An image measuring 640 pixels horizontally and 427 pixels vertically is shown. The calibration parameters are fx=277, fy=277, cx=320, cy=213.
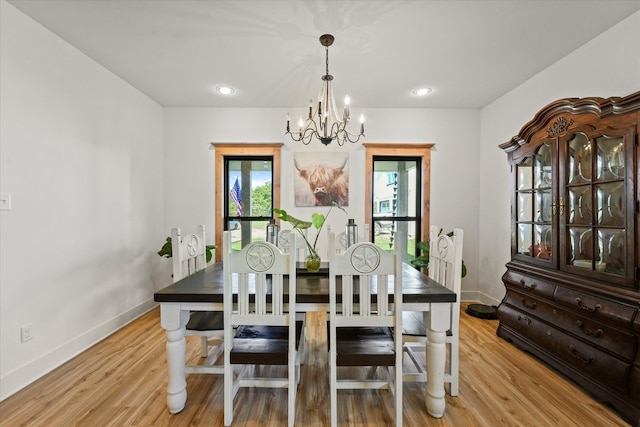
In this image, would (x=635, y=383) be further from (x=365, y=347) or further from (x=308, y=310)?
(x=308, y=310)

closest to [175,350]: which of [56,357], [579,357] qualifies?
[56,357]

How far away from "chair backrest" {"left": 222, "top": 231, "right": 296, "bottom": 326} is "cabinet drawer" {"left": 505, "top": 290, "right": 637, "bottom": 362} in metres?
2.03

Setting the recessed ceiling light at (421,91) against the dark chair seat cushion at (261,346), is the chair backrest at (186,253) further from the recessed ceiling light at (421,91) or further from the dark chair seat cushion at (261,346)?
the recessed ceiling light at (421,91)

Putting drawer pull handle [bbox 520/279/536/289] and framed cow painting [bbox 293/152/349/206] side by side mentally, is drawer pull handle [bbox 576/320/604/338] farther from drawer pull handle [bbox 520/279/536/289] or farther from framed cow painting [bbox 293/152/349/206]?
framed cow painting [bbox 293/152/349/206]

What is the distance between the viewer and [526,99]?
9.91 ft

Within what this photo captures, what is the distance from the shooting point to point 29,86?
205 centimetres

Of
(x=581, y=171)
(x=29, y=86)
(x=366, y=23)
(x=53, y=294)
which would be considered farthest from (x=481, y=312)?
(x=29, y=86)

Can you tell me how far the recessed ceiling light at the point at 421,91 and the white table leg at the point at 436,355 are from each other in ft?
8.31

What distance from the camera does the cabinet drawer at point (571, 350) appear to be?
1.72 metres

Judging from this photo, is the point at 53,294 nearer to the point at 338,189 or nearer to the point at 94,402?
the point at 94,402

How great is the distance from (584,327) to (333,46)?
112 inches

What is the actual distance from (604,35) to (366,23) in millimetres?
1903

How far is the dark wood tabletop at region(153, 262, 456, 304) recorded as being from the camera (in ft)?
5.35

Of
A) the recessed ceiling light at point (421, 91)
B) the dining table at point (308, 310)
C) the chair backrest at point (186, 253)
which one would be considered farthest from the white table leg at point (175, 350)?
the recessed ceiling light at point (421, 91)
